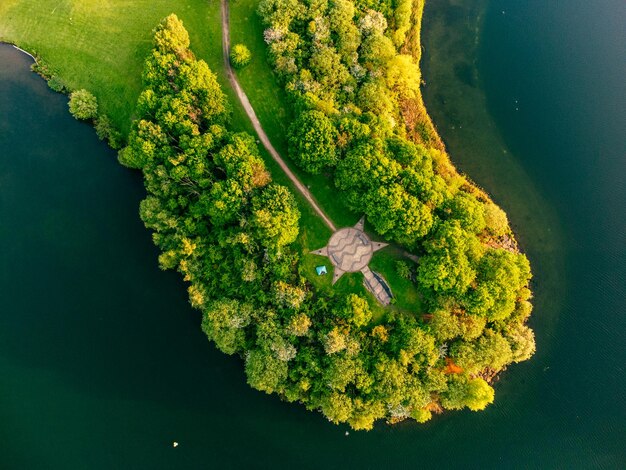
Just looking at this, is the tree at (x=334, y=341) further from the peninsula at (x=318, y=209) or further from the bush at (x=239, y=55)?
the bush at (x=239, y=55)

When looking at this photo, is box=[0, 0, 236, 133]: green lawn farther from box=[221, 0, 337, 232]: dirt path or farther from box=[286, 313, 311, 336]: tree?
box=[286, 313, 311, 336]: tree

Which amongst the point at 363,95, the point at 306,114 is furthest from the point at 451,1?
the point at 306,114

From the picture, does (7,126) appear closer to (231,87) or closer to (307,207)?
(231,87)

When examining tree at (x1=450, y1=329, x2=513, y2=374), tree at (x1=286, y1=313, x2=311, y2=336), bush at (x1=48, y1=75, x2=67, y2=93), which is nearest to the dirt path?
tree at (x1=286, y1=313, x2=311, y2=336)

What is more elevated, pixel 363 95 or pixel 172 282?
pixel 363 95

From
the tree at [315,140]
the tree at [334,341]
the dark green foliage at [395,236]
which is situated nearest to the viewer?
the tree at [334,341]

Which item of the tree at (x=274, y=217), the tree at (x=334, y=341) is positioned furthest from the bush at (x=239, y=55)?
the tree at (x=334, y=341)
